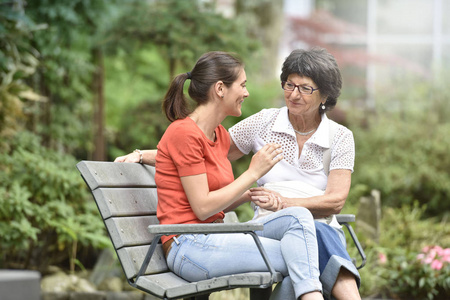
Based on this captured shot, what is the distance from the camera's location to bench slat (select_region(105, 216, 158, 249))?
2.77 meters

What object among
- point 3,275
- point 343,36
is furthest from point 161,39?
point 343,36

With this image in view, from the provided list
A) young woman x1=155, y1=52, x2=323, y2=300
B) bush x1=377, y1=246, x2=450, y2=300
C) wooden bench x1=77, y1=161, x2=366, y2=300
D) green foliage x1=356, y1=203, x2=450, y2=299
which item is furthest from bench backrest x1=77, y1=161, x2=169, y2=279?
bush x1=377, y1=246, x2=450, y2=300

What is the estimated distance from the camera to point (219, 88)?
295 centimetres

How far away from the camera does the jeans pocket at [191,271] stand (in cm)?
A: 272

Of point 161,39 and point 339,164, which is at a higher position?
point 161,39

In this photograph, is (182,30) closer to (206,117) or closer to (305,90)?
(305,90)

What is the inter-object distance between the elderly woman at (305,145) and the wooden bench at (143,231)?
8.4 inches

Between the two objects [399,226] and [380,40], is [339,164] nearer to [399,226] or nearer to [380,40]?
[399,226]

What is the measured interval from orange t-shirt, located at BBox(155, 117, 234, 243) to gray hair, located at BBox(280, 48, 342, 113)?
60 centimetres

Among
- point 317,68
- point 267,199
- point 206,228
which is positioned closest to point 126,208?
point 206,228

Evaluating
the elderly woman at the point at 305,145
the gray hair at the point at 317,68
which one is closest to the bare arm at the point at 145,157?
the elderly woman at the point at 305,145

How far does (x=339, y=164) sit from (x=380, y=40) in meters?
10.9

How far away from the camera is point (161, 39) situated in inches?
254

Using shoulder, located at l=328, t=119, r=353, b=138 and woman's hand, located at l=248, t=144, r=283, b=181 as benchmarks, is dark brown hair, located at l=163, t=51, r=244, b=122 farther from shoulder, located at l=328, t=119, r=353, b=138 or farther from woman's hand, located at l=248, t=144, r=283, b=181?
shoulder, located at l=328, t=119, r=353, b=138
